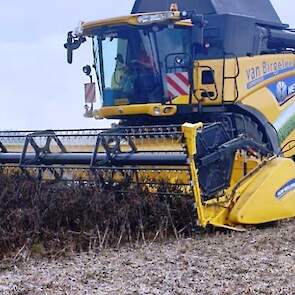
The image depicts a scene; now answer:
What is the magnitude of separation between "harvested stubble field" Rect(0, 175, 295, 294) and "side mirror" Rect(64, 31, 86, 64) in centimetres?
173

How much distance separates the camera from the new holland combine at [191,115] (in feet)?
17.4

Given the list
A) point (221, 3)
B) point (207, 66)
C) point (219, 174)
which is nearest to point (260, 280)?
point (219, 174)

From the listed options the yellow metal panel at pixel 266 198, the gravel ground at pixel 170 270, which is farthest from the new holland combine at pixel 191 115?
the gravel ground at pixel 170 270

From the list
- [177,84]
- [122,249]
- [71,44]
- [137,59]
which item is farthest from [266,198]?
[71,44]

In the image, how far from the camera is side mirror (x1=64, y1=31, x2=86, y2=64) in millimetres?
7109

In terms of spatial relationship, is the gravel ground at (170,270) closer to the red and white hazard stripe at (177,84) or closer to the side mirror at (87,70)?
the red and white hazard stripe at (177,84)

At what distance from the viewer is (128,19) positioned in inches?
260

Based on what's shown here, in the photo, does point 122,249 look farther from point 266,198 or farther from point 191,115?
point 191,115

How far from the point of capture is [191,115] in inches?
271

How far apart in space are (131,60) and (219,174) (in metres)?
2.22

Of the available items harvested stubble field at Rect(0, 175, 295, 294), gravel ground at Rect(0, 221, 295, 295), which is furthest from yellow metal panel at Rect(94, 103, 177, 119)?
gravel ground at Rect(0, 221, 295, 295)

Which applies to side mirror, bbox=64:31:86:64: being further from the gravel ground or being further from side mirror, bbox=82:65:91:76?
the gravel ground

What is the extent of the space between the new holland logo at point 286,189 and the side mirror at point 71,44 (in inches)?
108

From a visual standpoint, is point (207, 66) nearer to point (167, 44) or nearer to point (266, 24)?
point (167, 44)
